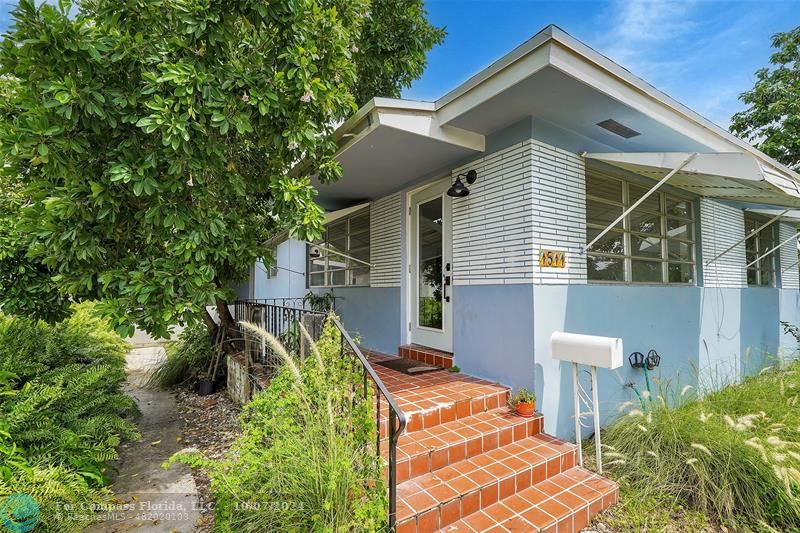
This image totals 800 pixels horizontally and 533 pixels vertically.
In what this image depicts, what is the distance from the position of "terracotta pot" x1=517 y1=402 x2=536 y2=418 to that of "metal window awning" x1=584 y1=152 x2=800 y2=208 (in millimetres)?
3025

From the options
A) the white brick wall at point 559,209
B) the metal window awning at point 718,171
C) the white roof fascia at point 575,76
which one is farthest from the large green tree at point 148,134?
the metal window awning at point 718,171

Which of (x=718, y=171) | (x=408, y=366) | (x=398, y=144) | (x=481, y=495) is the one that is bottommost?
(x=481, y=495)

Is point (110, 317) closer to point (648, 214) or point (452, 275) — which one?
point (452, 275)

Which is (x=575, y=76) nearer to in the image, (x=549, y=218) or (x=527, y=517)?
(x=549, y=218)

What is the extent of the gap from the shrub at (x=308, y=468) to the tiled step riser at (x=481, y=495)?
39 centimetres

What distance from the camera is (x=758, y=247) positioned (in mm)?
8453

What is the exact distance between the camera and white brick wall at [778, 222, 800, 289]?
8.65 m

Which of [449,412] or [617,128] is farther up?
[617,128]

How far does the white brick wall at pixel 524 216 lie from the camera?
13.2 feet

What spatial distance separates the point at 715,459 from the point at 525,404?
5.51 feet

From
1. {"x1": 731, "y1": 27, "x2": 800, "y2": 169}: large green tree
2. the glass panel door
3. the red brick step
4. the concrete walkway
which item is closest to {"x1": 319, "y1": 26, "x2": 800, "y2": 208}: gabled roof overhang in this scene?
the glass panel door

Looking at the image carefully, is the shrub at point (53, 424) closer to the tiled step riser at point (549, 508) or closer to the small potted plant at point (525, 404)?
the tiled step riser at point (549, 508)

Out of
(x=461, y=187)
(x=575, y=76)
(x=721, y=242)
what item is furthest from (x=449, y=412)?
(x=721, y=242)

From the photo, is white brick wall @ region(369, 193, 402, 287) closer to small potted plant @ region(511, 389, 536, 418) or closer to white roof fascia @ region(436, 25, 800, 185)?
white roof fascia @ region(436, 25, 800, 185)
